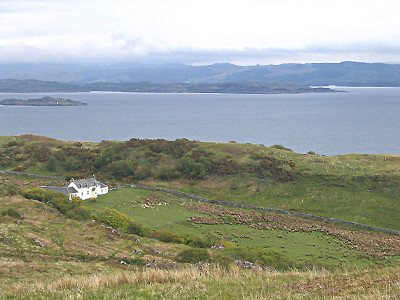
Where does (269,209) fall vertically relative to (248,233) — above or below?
above

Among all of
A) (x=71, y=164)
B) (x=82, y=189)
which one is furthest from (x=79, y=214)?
(x=71, y=164)

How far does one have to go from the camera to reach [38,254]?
31562 mm

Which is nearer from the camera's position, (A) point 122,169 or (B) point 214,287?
(B) point 214,287

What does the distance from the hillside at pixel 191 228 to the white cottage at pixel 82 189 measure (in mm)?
2299

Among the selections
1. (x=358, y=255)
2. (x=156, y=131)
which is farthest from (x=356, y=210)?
(x=156, y=131)

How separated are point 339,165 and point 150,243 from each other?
51351 mm

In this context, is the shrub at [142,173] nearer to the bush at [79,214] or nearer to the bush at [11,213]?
the bush at [79,214]

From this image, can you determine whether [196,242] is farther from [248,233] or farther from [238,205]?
[238,205]

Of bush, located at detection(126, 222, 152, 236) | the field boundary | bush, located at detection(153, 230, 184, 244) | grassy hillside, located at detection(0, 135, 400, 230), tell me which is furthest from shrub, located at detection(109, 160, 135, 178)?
bush, located at detection(153, 230, 184, 244)

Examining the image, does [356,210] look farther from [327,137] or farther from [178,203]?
[327,137]

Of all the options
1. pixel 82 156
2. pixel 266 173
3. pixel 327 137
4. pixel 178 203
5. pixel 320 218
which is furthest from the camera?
pixel 327 137

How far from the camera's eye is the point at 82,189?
67.2 meters

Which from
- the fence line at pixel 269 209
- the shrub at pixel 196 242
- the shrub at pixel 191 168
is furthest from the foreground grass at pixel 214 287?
the shrub at pixel 191 168

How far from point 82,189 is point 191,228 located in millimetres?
23593
